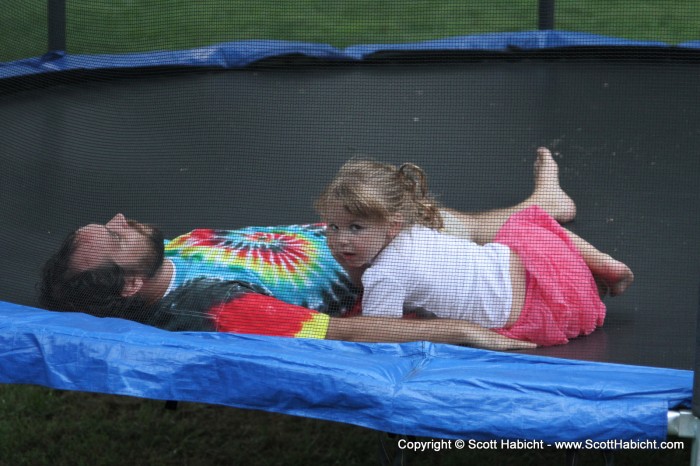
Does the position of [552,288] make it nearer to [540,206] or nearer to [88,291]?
[540,206]

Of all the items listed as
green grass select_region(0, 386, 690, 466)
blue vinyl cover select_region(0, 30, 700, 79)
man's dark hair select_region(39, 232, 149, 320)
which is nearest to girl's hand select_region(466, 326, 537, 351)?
green grass select_region(0, 386, 690, 466)

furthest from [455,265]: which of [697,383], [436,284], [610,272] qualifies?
[697,383]

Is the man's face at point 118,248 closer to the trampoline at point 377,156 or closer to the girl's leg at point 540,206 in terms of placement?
the trampoline at point 377,156

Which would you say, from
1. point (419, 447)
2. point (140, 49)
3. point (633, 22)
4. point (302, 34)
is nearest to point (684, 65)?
point (633, 22)

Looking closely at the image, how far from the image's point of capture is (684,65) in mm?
2074

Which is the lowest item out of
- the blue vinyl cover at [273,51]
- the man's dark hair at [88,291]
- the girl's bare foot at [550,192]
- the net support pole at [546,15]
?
the man's dark hair at [88,291]

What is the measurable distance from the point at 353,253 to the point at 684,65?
3.27 feet

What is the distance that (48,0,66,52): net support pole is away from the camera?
2021 mm

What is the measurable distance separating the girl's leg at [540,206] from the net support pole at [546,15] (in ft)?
2.44

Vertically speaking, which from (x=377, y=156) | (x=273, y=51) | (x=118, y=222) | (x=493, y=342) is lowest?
(x=493, y=342)

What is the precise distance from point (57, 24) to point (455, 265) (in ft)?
3.64

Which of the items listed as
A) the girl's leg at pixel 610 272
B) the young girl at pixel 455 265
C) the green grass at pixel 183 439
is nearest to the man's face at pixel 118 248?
the young girl at pixel 455 265

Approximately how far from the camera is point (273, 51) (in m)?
2.38

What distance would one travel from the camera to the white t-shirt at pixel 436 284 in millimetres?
1517
